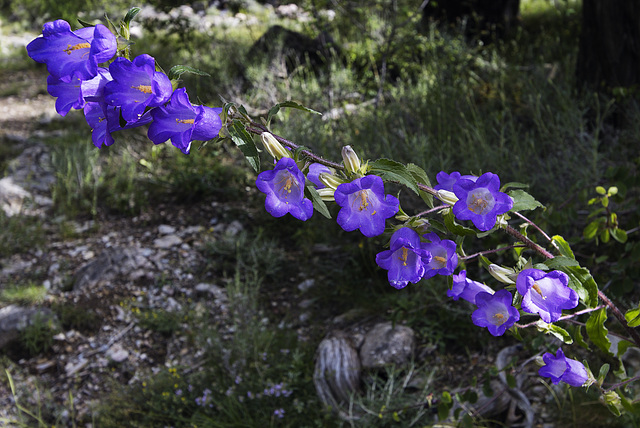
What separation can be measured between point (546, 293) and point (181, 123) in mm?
729

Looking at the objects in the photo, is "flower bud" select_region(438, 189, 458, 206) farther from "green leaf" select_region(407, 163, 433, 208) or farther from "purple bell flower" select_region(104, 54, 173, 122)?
"purple bell flower" select_region(104, 54, 173, 122)

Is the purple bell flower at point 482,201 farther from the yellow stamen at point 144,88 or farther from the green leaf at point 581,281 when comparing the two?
the yellow stamen at point 144,88

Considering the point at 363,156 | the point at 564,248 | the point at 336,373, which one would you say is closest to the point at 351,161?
the point at 564,248

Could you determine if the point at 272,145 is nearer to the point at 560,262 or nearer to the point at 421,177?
the point at 421,177

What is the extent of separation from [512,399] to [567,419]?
8.7 inches

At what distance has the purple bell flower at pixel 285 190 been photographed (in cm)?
85

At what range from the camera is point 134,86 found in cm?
84

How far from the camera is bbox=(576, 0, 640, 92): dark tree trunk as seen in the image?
309 centimetres

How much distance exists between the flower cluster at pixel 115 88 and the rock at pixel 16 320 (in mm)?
2574

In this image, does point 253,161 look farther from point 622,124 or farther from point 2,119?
point 2,119

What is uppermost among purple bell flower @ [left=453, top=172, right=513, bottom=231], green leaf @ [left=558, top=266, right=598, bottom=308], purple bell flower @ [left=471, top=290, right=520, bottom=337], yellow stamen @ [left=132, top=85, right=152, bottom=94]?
yellow stamen @ [left=132, top=85, right=152, bottom=94]

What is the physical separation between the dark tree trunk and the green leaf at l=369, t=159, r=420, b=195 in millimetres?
2925

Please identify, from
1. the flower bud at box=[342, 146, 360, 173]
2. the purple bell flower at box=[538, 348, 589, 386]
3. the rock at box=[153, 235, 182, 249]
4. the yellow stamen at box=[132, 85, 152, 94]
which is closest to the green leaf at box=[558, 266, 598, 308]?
the purple bell flower at box=[538, 348, 589, 386]

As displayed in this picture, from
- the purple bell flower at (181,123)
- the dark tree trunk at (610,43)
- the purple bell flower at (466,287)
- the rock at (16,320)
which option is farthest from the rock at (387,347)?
the dark tree trunk at (610,43)
